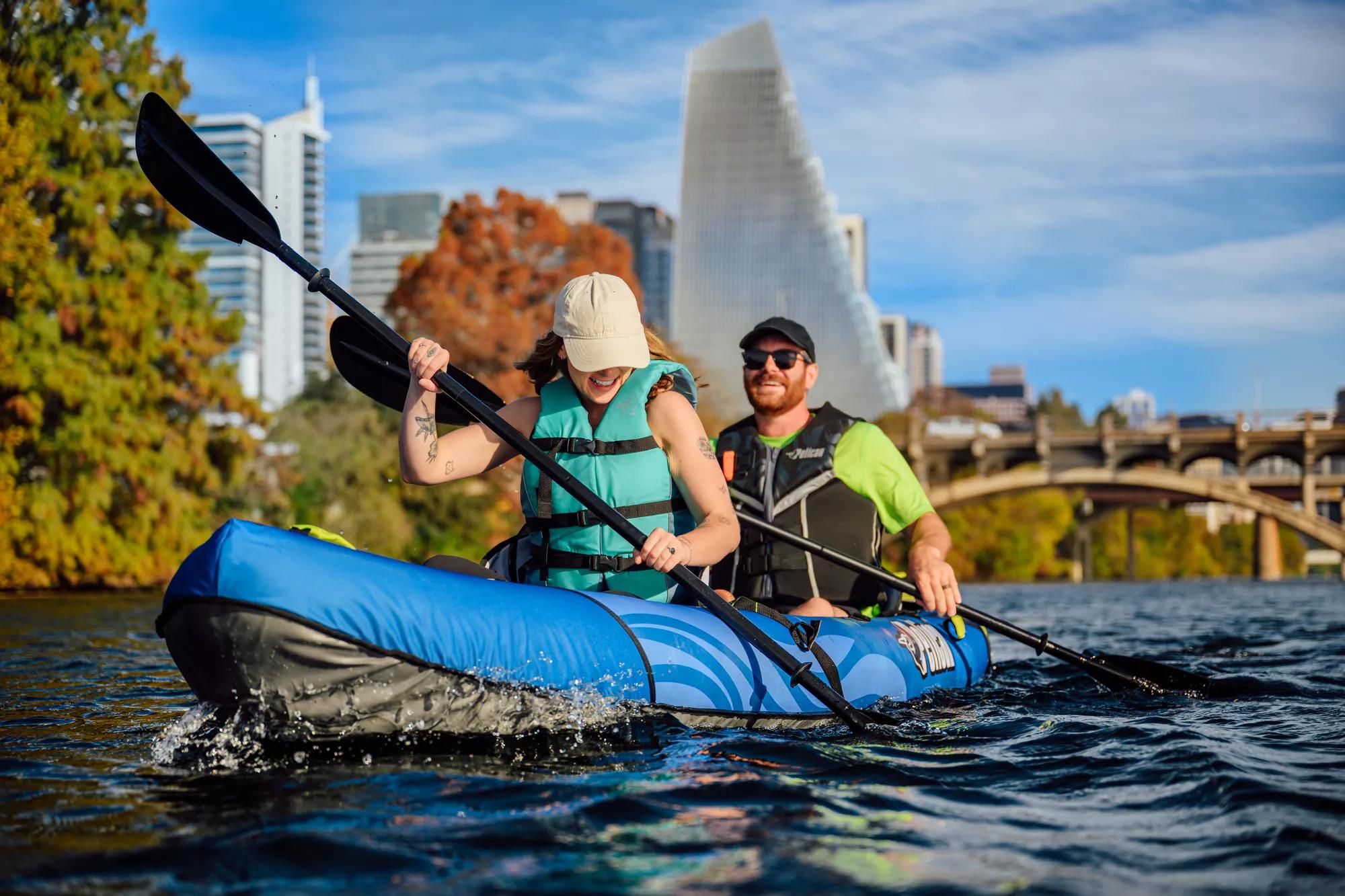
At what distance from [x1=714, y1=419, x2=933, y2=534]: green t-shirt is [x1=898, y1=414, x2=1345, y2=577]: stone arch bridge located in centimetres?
3691

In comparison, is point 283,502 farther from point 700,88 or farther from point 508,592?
point 700,88

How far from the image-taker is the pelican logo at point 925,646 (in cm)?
566

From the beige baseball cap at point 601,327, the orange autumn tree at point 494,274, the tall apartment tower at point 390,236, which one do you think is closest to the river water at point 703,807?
the beige baseball cap at point 601,327

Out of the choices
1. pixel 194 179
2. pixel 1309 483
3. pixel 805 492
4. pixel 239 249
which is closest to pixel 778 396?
pixel 805 492

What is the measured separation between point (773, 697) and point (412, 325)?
30150 millimetres

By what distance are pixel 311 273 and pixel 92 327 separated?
14707mm

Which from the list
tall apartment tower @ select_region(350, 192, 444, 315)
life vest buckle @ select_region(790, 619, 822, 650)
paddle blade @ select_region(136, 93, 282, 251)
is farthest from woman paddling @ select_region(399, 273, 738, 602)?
tall apartment tower @ select_region(350, 192, 444, 315)

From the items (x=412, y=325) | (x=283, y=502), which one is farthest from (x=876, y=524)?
(x=412, y=325)

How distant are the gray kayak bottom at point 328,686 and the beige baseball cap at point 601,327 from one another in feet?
3.70

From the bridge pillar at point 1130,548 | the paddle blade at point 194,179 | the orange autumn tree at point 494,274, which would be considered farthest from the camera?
the bridge pillar at point 1130,548

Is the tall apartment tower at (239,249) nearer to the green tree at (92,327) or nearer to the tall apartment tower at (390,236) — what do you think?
the tall apartment tower at (390,236)

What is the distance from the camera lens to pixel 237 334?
19562 mm

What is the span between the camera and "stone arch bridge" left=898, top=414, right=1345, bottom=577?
144 ft

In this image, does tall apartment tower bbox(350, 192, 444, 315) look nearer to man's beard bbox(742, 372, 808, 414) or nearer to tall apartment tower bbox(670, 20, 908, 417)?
tall apartment tower bbox(670, 20, 908, 417)
